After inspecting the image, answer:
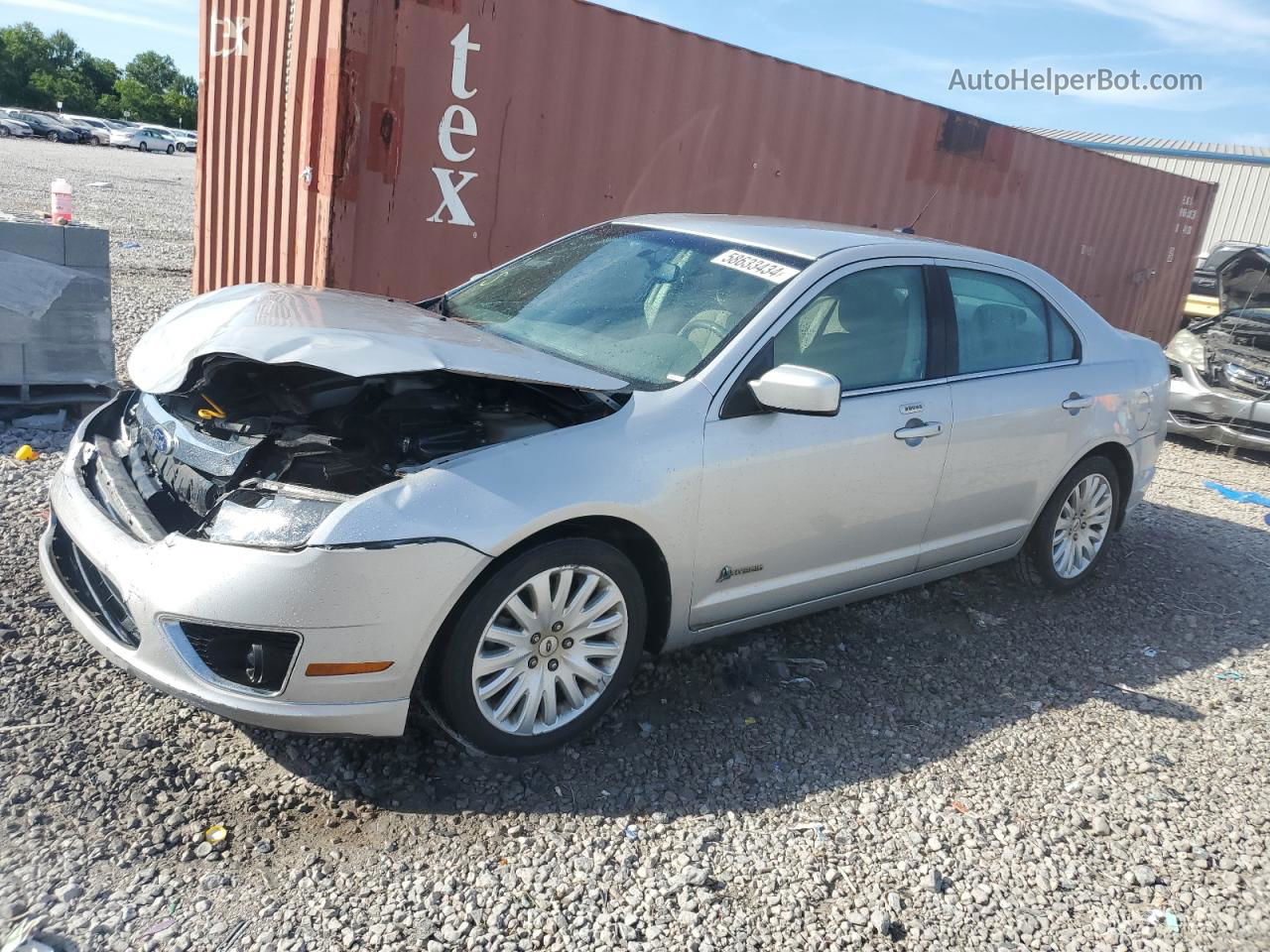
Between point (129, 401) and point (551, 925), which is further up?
point (129, 401)

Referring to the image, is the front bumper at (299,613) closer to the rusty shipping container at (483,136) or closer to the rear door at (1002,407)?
the rear door at (1002,407)

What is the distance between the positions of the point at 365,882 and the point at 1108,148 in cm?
3138

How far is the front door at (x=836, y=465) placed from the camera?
3328 mm

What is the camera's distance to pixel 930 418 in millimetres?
3877

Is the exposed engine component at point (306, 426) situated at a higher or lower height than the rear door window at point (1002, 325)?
lower

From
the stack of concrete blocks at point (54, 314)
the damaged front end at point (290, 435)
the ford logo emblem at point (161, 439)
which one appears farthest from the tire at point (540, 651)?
the stack of concrete blocks at point (54, 314)

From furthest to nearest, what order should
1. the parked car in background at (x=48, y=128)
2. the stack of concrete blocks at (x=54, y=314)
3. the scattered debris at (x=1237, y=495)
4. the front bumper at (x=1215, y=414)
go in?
the parked car in background at (x=48, y=128) < the front bumper at (x=1215, y=414) < the scattered debris at (x=1237, y=495) < the stack of concrete blocks at (x=54, y=314)

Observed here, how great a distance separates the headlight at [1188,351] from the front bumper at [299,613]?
8.81 meters

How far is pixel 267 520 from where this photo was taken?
8.68 feet

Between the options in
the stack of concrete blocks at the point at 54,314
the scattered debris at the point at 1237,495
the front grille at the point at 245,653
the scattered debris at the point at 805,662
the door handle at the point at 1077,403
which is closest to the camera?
the front grille at the point at 245,653

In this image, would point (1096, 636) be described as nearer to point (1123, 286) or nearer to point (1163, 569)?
point (1163, 569)

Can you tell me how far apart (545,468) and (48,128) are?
60.5 meters

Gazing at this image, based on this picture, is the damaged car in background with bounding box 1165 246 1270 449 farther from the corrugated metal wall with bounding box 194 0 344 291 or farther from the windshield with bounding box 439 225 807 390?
the corrugated metal wall with bounding box 194 0 344 291

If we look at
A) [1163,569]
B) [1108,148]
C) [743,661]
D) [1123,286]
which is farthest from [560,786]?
[1108,148]
